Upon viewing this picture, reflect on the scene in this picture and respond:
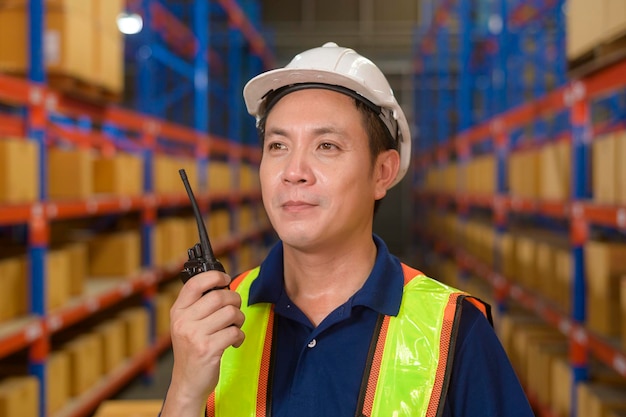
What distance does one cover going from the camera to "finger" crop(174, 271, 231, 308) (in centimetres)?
136

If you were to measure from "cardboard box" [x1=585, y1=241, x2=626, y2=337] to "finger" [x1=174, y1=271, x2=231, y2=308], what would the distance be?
122 inches

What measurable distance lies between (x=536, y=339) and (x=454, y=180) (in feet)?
14.8

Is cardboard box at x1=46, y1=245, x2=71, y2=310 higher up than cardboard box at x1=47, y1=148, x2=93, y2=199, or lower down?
lower down

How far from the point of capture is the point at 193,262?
56.3 inches

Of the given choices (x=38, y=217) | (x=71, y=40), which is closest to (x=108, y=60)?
(x=71, y=40)

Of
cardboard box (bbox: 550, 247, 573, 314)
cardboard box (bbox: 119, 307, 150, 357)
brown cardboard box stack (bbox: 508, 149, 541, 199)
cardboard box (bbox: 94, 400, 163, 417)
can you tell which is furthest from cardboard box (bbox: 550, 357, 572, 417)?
cardboard box (bbox: 119, 307, 150, 357)

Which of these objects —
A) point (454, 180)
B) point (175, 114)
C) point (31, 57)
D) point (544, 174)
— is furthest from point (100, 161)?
point (175, 114)

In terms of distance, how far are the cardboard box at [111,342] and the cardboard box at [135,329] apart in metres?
0.11

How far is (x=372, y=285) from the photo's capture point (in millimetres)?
1564

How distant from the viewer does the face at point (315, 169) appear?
4.99 feet

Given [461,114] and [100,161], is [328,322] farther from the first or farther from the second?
[461,114]

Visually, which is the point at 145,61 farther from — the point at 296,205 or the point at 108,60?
the point at 296,205

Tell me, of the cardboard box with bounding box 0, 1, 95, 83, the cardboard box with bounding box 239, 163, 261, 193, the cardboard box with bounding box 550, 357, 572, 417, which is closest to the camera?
the cardboard box with bounding box 0, 1, 95, 83

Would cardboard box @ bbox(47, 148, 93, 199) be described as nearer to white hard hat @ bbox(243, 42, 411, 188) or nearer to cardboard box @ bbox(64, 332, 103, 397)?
cardboard box @ bbox(64, 332, 103, 397)
